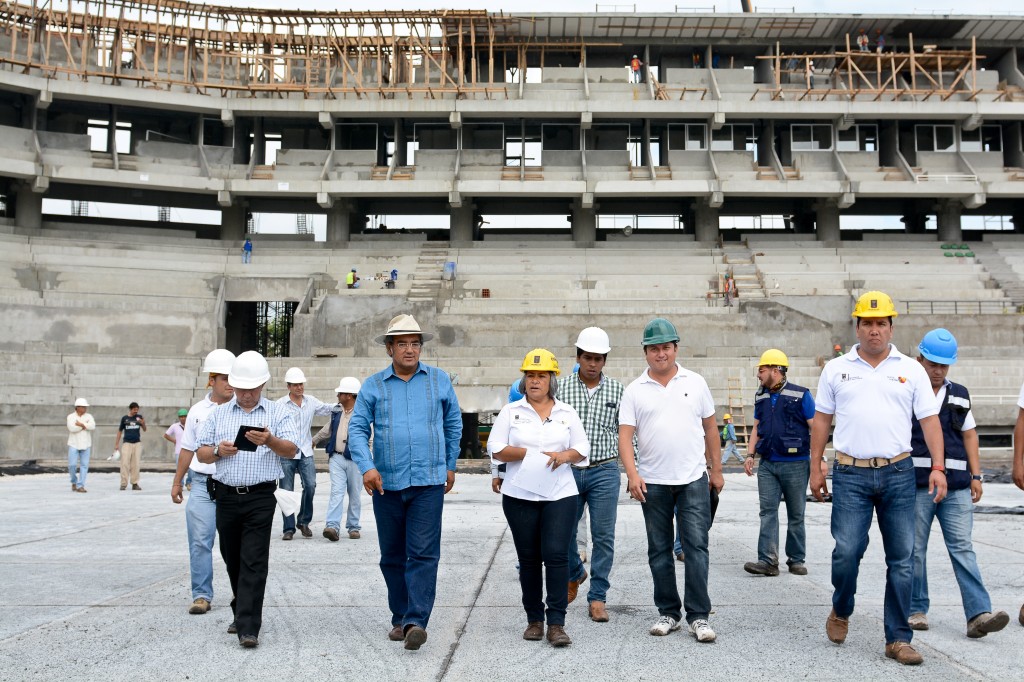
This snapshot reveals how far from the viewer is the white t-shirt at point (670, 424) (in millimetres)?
5727

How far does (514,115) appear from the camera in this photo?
134ft

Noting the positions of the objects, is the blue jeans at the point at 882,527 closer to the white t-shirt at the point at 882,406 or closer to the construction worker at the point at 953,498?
the white t-shirt at the point at 882,406

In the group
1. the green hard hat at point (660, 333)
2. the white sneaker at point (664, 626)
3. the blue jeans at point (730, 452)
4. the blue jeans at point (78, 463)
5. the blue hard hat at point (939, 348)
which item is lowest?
the blue jeans at point (730, 452)

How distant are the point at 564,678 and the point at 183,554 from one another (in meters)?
5.59

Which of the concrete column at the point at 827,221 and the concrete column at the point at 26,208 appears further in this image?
the concrete column at the point at 827,221

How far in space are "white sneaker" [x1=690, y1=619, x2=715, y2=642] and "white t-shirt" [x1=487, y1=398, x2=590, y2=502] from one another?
1.11 meters

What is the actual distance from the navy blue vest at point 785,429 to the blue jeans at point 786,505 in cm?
9

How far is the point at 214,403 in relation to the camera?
704cm

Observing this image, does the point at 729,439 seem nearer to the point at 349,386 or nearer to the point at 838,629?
the point at 349,386

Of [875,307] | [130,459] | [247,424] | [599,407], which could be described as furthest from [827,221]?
[247,424]

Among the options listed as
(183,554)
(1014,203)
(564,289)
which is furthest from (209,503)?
(1014,203)

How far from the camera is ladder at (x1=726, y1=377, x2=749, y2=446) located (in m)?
25.9

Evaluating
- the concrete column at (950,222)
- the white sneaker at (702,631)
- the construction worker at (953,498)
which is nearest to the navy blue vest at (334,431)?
the white sneaker at (702,631)

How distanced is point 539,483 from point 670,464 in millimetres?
896
